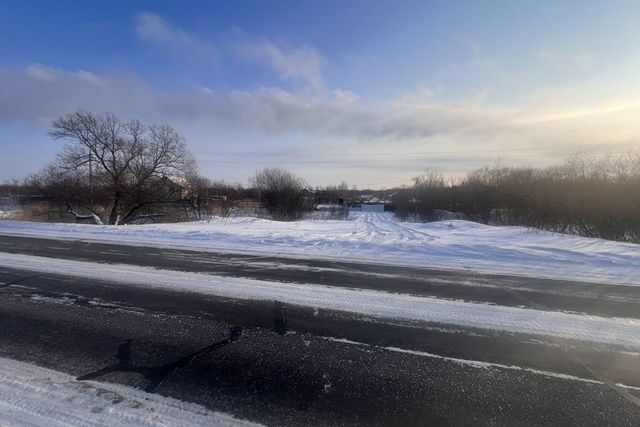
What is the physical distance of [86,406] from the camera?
2.88 meters

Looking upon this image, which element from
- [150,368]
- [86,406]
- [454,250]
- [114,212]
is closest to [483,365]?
[150,368]

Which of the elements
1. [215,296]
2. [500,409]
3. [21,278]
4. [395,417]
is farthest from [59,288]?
[500,409]

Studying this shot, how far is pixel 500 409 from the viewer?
295 centimetres

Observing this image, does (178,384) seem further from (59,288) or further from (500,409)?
(59,288)

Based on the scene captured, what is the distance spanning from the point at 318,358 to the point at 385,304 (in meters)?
2.19

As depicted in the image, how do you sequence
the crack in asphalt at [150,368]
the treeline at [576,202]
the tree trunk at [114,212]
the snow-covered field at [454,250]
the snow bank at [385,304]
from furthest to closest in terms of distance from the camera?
the tree trunk at [114,212] → the treeline at [576,202] → the snow-covered field at [454,250] → the snow bank at [385,304] → the crack in asphalt at [150,368]

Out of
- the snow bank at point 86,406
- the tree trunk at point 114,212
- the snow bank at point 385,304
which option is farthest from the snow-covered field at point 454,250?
the tree trunk at point 114,212

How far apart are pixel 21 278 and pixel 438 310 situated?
789cm

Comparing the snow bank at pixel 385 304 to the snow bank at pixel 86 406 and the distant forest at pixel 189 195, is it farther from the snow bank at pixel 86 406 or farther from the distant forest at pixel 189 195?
the distant forest at pixel 189 195

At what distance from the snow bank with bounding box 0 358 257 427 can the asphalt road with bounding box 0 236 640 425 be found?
5.0 inches

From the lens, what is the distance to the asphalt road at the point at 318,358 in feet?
9.68

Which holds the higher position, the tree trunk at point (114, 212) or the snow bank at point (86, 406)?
the tree trunk at point (114, 212)

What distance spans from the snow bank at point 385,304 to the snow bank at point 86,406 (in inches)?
111

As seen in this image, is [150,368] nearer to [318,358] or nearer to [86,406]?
[86,406]
